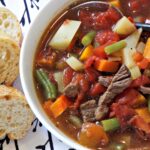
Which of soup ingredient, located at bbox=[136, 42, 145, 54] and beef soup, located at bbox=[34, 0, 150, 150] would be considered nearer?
beef soup, located at bbox=[34, 0, 150, 150]

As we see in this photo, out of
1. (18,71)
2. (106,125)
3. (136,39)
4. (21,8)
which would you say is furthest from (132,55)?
(21,8)

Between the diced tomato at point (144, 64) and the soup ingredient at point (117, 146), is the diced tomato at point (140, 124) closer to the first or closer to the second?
the soup ingredient at point (117, 146)

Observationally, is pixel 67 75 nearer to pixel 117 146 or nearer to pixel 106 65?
pixel 106 65

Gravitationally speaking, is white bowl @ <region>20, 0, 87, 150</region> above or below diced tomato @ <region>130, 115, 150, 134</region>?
above

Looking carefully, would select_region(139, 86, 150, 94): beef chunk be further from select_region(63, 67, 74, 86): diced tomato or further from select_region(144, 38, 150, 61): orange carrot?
select_region(63, 67, 74, 86): diced tomato

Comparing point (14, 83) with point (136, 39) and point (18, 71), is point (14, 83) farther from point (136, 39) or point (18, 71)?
point (136, 39)

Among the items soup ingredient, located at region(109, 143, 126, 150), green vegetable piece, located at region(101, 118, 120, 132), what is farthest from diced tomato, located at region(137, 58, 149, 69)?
soup ingredient, located at region(109, 143, 126, 150)

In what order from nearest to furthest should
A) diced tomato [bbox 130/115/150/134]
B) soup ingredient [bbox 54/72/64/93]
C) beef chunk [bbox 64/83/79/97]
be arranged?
diced tomato [bbox 130/115/150/134], beef chunk [bbox 64/83/79/97], soup ingredient [bbox 54/72/64/93]
